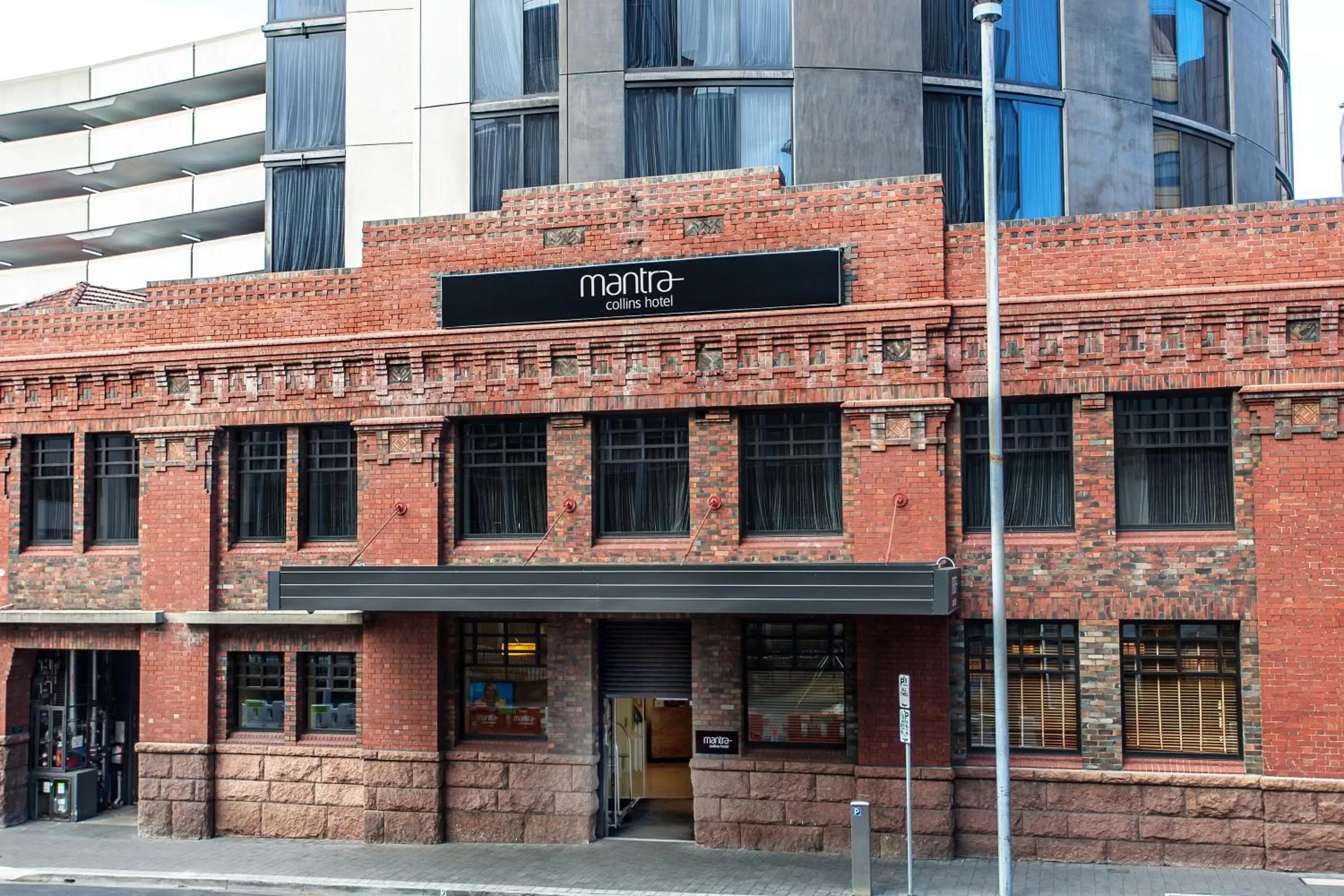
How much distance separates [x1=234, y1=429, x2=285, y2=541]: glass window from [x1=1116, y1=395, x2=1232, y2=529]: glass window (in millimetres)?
12255

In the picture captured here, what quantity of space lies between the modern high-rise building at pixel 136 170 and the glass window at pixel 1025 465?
97.1ft

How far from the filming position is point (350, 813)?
1781 centimetres

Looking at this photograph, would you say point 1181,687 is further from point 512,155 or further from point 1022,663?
point 512,155

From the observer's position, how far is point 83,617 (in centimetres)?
1886

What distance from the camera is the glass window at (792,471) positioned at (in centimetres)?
1656

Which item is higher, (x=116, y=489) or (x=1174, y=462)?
(x=1174, y=462)

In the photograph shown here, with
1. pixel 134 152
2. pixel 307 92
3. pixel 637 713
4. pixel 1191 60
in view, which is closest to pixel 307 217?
pixel 307 92

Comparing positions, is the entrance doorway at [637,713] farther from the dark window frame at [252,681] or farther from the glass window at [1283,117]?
the glass window at [1283,117]

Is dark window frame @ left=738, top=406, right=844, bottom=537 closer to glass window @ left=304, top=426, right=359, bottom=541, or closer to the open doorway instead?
the open doorway

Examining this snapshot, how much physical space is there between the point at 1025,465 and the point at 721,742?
5554 mm

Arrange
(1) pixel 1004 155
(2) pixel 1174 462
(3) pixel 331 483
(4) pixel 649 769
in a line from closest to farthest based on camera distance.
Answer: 1. (2) pixel 1174 462
2. (3) pixel 331 483
3. (4) pixel 649 769
4. (1) pixel 1004 155

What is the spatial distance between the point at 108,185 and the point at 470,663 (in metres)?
35.6

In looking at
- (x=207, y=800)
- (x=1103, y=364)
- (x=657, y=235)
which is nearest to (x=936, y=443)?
(x=1103, y=364)

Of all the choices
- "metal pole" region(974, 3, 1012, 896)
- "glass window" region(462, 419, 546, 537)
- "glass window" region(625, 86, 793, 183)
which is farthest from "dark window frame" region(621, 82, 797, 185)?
"metal pole" region(974, 3, 1012, 896)
